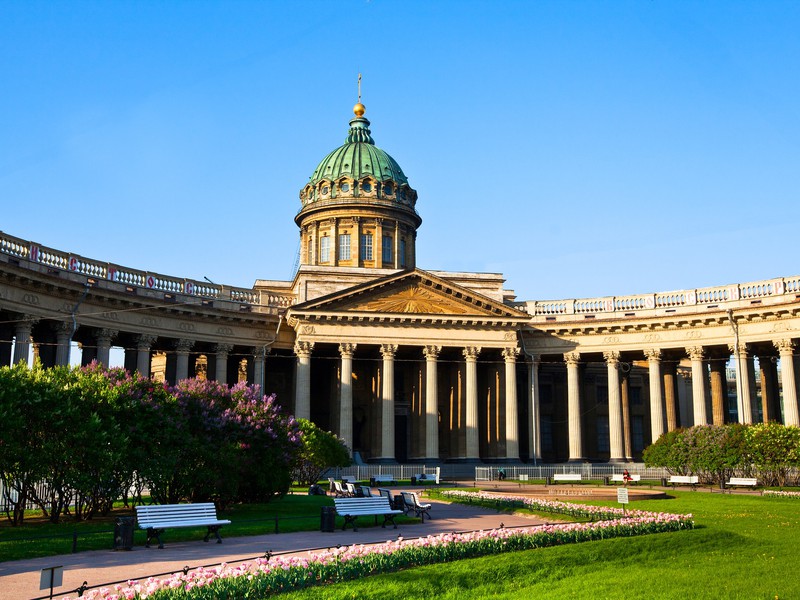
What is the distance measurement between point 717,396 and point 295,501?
36580 millimetres

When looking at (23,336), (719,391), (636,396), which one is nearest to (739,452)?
(719,391)

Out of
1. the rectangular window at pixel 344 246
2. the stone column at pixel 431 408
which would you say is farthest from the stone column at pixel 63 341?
the rectangular window at pixel 344 246

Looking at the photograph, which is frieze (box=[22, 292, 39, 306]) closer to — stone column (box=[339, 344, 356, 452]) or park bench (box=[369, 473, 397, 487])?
stone column (box=[339, 344, 356, 452])

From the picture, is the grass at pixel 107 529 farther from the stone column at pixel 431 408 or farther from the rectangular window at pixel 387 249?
the rectangular window at pixel 387 249

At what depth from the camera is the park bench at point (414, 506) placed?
2617cm

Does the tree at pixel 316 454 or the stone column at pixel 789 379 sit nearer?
the tree at pixel 316 454

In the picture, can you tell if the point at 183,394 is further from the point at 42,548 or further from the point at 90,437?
the point at 42,548

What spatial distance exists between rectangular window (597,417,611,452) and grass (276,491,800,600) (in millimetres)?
45148

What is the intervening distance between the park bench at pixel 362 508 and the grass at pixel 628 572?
21.0 ft

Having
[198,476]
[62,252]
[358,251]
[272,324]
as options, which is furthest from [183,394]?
[358,251]

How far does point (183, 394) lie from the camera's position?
28812 millimetres

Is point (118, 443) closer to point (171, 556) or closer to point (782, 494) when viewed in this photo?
point (171, 556)

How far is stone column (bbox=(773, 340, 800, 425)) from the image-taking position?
49969 millimetres

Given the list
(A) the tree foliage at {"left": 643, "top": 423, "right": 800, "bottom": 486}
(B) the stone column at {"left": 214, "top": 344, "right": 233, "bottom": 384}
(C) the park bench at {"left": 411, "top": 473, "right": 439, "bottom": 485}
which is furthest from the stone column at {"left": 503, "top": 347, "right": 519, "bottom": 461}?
(B) the stone column at {"left": 214, "top": 344, "right": 233, "bottom": 384}
